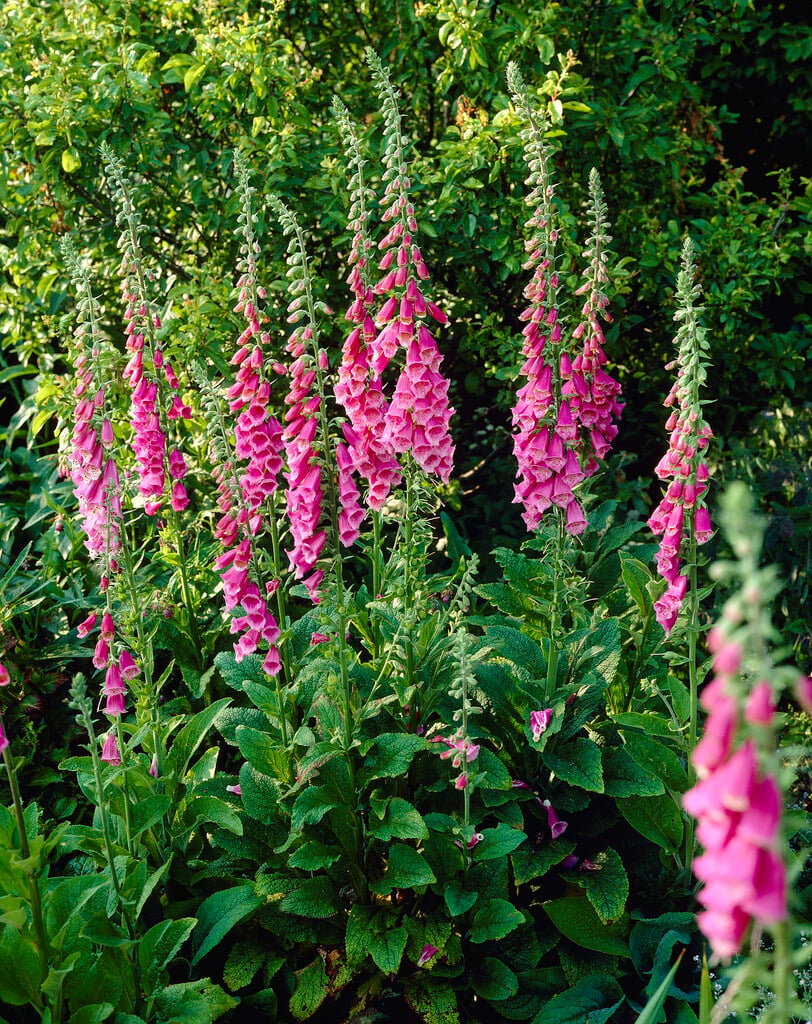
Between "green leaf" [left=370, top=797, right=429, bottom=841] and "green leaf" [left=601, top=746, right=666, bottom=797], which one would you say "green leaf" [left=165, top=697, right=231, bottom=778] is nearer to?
"green leaf" [left=370, top=797, right=429, bottom=841]

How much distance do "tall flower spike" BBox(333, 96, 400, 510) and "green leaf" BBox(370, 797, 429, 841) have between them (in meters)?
0.92

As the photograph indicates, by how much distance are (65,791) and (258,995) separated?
4.90 feet

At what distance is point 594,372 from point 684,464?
80cm

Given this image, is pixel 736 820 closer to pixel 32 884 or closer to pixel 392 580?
pixel 32 884

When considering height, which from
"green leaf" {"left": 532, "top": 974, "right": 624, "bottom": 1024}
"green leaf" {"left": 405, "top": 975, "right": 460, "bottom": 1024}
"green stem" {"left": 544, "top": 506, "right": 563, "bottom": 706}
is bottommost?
"green leaf" {"left": 532, "top": 974, "right": 624, "bottom": 1024}

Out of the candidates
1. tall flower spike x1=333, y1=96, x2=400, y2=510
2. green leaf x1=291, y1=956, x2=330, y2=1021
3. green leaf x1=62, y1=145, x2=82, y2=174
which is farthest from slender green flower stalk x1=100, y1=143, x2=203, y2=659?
green leaf x1=291, y1=956, x2=330, y2=1021

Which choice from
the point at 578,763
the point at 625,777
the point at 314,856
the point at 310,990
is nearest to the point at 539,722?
the point at 578,763

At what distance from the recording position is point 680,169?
5430 mm

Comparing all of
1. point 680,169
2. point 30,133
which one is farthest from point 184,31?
point 680,169

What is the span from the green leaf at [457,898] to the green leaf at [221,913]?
0.55 meters

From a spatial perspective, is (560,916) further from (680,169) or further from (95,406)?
(680,169)

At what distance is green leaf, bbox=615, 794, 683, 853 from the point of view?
308 cm

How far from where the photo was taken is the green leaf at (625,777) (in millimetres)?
3051

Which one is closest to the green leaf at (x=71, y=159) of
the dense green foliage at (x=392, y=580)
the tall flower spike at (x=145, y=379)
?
the dense green foliage at (x=392, y=580)
